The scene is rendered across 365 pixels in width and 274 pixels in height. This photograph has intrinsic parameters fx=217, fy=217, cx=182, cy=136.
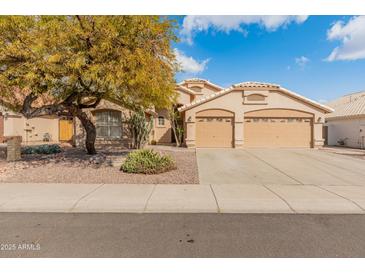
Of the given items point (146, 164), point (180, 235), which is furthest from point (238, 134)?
point (180, 235)

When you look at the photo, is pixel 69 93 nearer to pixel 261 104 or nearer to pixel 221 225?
pixel 221 225

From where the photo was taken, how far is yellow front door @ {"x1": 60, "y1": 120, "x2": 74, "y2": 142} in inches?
794

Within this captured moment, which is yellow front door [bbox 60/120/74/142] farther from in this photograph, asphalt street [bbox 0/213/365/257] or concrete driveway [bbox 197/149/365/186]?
asphalt street [bbox 0/213/365/257]

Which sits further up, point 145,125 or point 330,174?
point 145,125

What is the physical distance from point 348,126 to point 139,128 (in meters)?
18.5

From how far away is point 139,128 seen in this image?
15.0 metres

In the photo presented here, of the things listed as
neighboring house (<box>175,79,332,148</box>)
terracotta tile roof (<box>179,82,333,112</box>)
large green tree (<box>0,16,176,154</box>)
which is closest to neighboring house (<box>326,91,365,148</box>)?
terracotta tile roof (<box>179,82,333,112</box>)

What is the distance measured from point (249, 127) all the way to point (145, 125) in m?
8.03

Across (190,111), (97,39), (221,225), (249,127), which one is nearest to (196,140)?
(190,111)

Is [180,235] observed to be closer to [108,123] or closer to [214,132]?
[214,132]

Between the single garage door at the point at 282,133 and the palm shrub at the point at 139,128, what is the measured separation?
7730 millimetres

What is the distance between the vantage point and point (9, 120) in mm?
18734

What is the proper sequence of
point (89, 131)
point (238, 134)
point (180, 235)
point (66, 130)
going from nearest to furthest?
point (180, 235) < point (89, 131) < point (238, 134) < point (66, 130)

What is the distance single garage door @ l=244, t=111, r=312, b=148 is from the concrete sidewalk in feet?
32.4
